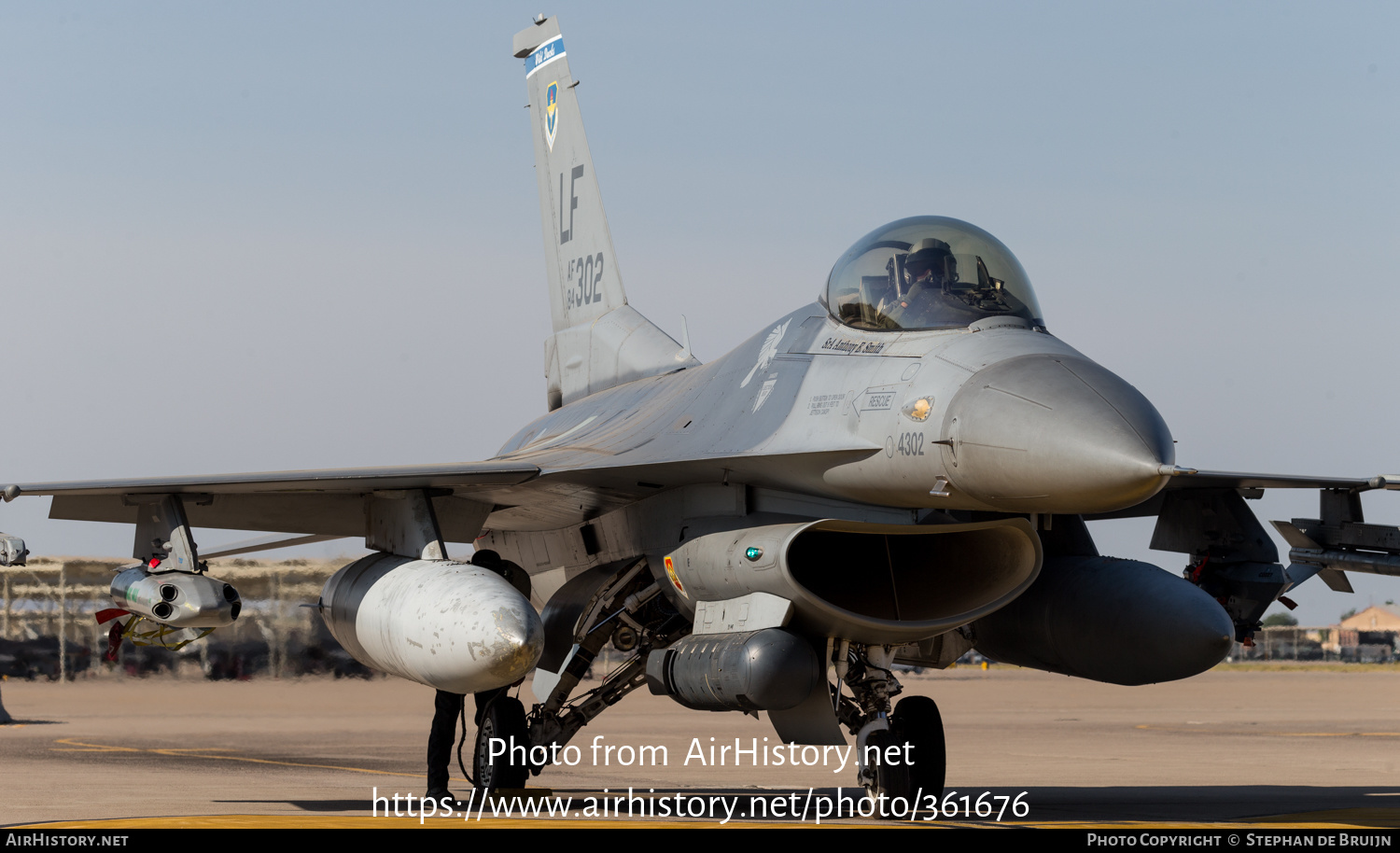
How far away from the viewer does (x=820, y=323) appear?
8.91 metres

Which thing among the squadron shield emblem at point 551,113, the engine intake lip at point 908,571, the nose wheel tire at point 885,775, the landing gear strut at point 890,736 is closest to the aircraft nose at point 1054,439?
the engine intake lip at point 908,571

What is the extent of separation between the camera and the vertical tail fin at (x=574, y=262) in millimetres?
13141

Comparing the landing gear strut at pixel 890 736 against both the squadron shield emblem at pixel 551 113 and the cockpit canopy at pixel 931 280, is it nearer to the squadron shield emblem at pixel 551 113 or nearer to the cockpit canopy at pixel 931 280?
the cockpit canopy at pixel 931 280

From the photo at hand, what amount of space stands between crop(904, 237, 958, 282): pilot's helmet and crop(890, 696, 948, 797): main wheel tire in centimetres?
276

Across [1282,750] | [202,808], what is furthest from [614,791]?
Result: [1282,750]

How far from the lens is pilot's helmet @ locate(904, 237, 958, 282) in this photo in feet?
27.6

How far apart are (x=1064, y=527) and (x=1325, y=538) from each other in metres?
1.92

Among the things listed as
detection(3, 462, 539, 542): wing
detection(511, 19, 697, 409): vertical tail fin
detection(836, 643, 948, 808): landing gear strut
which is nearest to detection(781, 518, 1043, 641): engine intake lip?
detection(836, 643, 948, 808): landing gear strut

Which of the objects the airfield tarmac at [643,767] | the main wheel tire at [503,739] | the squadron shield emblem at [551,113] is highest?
the squadron shield emblem at [551,113]

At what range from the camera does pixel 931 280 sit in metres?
8.38

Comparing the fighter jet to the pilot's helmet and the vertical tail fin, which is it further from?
the vertical tail fin

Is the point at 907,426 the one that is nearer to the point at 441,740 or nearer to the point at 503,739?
the point at 441,740

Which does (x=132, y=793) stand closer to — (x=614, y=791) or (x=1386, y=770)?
(x=614, y=791)

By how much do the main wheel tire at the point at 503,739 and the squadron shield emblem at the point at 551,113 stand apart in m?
6.44
